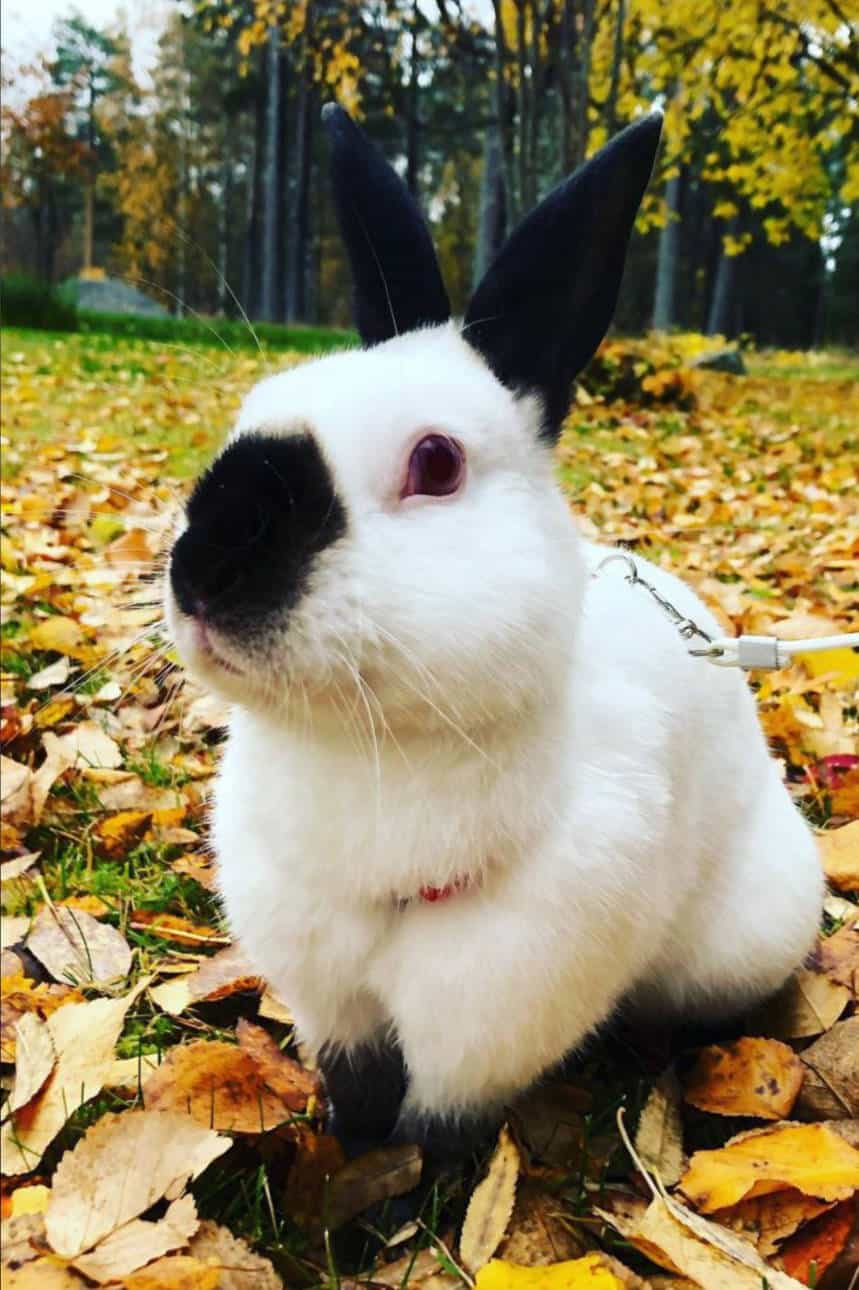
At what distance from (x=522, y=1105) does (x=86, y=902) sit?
833 mm

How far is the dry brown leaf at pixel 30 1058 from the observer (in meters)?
1.38

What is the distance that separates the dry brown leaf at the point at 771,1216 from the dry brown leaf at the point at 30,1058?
0.85 meters

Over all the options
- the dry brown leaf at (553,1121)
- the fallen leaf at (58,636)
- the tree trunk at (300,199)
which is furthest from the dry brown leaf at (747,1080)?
the tree trunk at (300,199)

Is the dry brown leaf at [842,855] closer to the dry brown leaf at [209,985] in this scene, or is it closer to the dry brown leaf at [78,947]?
the dry brown leaf at [209,985]

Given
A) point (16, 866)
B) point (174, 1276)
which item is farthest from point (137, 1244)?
point (16, 866)

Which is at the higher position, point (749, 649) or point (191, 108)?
point (191, 108)

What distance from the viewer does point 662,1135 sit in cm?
143

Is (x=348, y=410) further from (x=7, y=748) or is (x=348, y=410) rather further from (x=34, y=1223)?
(x=7, y=748)

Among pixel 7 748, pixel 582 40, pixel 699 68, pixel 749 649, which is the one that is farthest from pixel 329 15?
pixel 749 649

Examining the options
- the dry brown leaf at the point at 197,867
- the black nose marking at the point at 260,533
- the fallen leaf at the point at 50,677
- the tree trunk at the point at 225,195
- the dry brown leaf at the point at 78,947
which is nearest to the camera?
the black nose marking at the point at 260,533

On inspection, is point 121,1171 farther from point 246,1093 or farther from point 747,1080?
point 747,1080

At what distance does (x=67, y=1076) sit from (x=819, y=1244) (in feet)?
3.06

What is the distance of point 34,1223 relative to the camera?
3.94 feet

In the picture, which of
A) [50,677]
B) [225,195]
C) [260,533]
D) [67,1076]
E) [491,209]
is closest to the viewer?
[260,533]
